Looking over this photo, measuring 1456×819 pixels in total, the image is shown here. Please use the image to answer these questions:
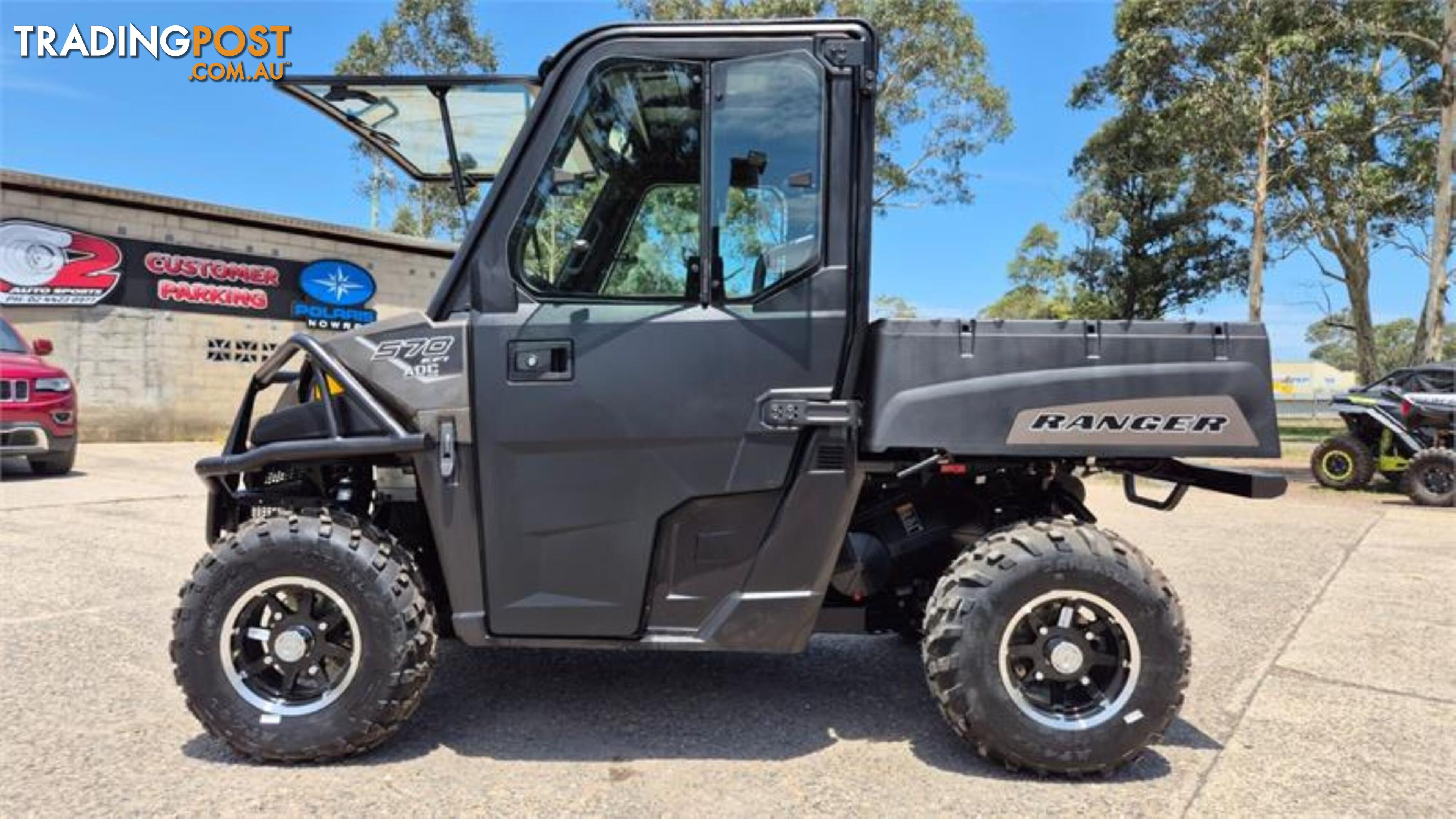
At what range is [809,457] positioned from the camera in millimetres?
3055

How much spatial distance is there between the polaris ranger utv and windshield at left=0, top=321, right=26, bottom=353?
9.48m

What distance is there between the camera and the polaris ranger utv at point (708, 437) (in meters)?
3.02

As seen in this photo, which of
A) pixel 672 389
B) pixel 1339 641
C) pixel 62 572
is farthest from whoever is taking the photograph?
pixel 62 572

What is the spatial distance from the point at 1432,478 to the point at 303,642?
44.0 feet

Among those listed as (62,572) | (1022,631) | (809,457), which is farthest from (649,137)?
(62,572)

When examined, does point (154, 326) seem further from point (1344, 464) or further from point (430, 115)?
point (1344, 464)

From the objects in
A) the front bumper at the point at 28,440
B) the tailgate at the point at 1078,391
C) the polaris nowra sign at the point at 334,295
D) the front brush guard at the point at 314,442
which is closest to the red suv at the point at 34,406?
the front bumper at the point at 28,440

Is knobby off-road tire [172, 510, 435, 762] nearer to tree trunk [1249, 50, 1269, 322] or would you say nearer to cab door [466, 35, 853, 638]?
cab door [466, 35, 853, 638]

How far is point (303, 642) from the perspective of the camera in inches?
121

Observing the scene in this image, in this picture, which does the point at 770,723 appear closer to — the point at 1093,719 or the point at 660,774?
the point at 660,774

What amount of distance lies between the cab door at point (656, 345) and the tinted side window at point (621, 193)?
0.01 metres

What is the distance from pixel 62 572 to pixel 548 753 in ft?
14.8

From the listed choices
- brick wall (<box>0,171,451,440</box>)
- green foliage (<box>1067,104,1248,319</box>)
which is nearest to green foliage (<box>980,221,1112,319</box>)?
green foliage (<box>1067,104,1248,319</box>)

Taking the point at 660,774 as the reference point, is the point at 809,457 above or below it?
above
